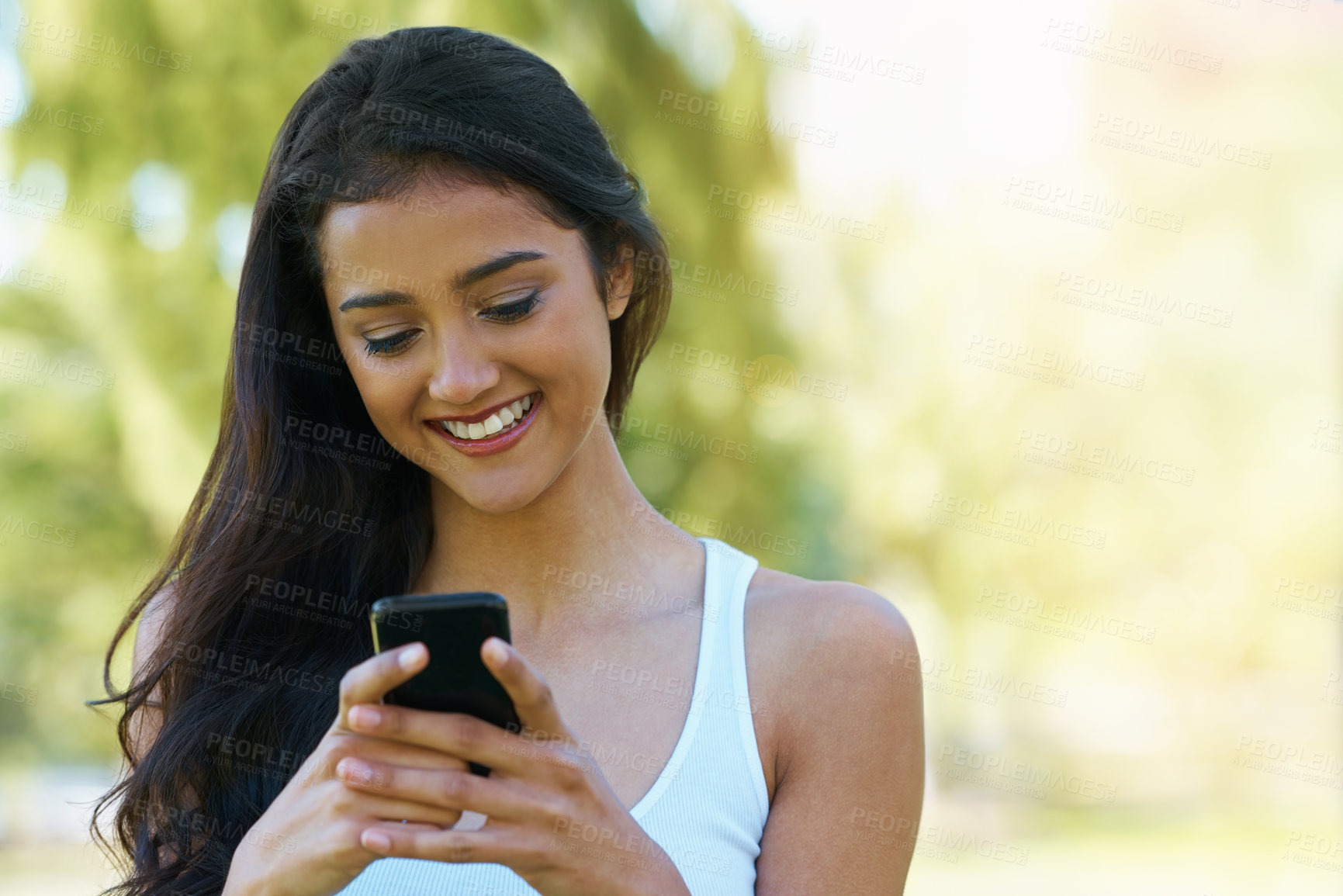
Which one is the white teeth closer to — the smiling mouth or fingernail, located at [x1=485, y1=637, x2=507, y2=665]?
the smiling mouth

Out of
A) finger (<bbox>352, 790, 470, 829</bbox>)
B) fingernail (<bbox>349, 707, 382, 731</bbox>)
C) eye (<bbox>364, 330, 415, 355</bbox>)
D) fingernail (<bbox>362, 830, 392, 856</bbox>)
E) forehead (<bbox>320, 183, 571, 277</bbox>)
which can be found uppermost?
forehead (<bbox>320, 183, 571, 277</bbox>)

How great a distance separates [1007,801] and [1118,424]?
5103mm

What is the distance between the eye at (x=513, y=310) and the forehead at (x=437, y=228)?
85 mm

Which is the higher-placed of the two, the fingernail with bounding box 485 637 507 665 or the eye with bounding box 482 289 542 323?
the eye with bounding box 482 289 542 323

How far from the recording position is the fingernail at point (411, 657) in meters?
1.30

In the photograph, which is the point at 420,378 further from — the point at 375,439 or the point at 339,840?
the point at 339,840

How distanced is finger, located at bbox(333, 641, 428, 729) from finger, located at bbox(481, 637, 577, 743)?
2.9 inches

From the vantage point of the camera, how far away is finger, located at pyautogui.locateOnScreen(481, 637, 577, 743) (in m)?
1.32

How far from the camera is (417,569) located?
2.34m

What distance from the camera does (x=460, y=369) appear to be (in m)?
Result: 1.87

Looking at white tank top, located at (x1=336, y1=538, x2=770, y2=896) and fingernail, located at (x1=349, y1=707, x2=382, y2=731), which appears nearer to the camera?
fingernail, located at (x1=349, y1=707, x2=382, y2=731)

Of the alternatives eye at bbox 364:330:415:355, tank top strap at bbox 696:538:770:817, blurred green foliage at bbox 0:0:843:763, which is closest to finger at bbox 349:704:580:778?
tank top strap at bbox 696:538:770:817

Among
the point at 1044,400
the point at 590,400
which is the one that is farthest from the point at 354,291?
the point at 1044,400

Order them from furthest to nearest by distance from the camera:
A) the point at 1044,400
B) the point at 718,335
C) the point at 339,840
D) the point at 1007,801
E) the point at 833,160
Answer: the point at 1007,801 → the point at 1044,400 → the point at 833,160 → the point at 718,335 → the point at 339,840
